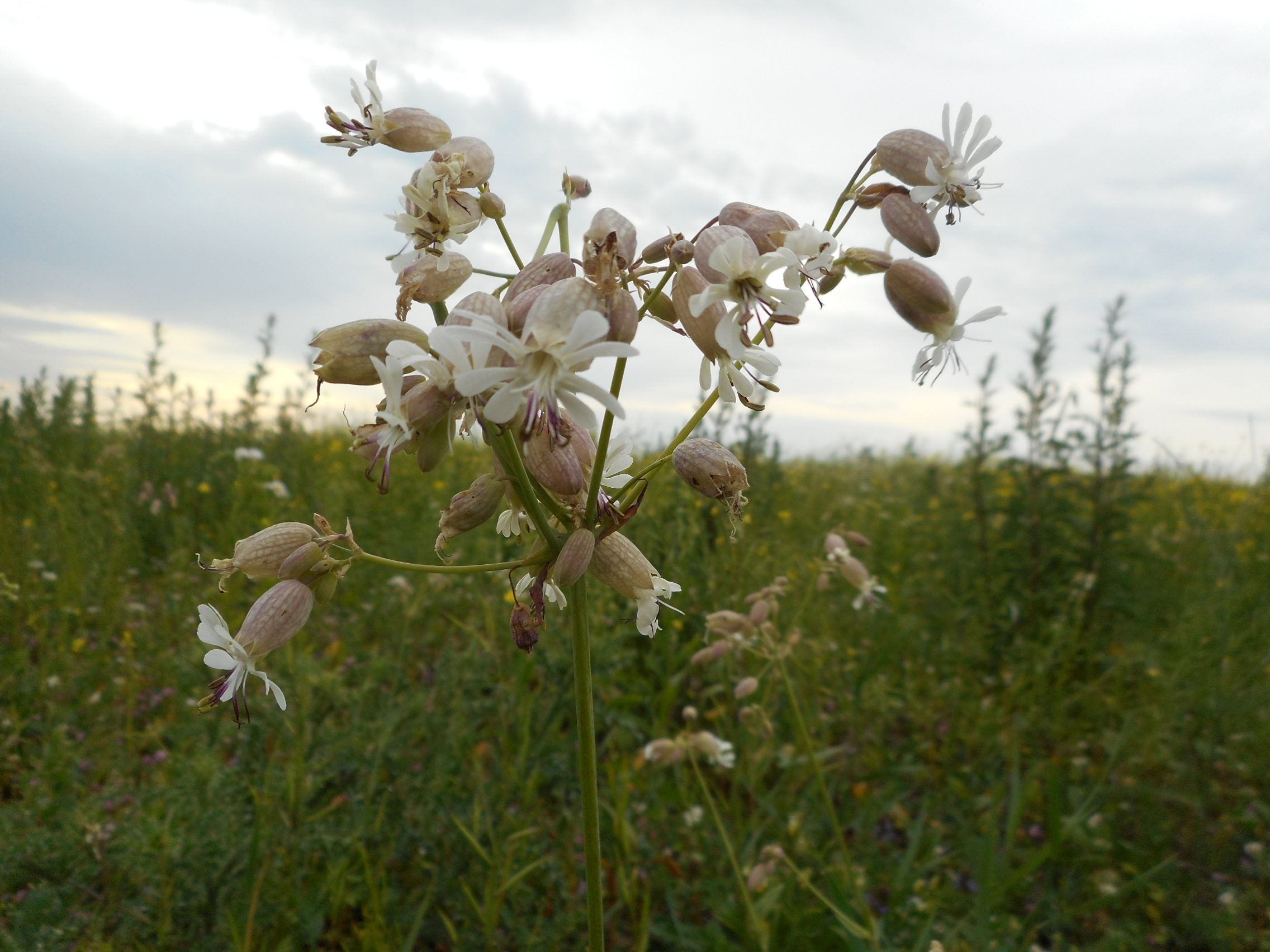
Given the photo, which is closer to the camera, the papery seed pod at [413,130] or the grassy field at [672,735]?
the papery seed pod at [413,130]

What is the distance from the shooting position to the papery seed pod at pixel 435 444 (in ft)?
2.76

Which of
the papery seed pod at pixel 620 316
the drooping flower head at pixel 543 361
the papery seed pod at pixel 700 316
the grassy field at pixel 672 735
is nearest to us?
the drooping flower head at pixel 543 361

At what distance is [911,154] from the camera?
3.36 ft

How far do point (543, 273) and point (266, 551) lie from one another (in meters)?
0.53

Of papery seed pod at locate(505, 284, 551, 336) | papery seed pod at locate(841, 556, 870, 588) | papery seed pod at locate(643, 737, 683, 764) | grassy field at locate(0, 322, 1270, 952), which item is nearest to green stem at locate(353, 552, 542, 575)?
papery seed pod at locate(505, 284, 551, 336)

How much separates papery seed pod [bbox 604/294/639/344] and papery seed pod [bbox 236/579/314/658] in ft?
1.79

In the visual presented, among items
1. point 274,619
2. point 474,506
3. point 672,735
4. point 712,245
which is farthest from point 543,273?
point 672,735

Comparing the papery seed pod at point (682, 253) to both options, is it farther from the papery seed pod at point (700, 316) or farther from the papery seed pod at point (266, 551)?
the papery seed pod at point (266, 551)

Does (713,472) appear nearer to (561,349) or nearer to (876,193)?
(561,349)

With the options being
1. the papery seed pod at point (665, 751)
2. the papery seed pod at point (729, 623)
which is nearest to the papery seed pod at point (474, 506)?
the papery seed pod at point (729, 623)

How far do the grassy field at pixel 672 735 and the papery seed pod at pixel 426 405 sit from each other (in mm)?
1299

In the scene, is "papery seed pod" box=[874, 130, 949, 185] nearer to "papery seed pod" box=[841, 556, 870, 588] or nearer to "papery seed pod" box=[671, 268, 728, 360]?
"papery seed pod" box=[671, 268, 728, 360]

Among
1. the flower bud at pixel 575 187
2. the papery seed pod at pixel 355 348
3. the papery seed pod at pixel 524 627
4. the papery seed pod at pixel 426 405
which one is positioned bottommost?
the papery seed pod at pixel 524 627

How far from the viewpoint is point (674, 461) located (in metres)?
1.06
